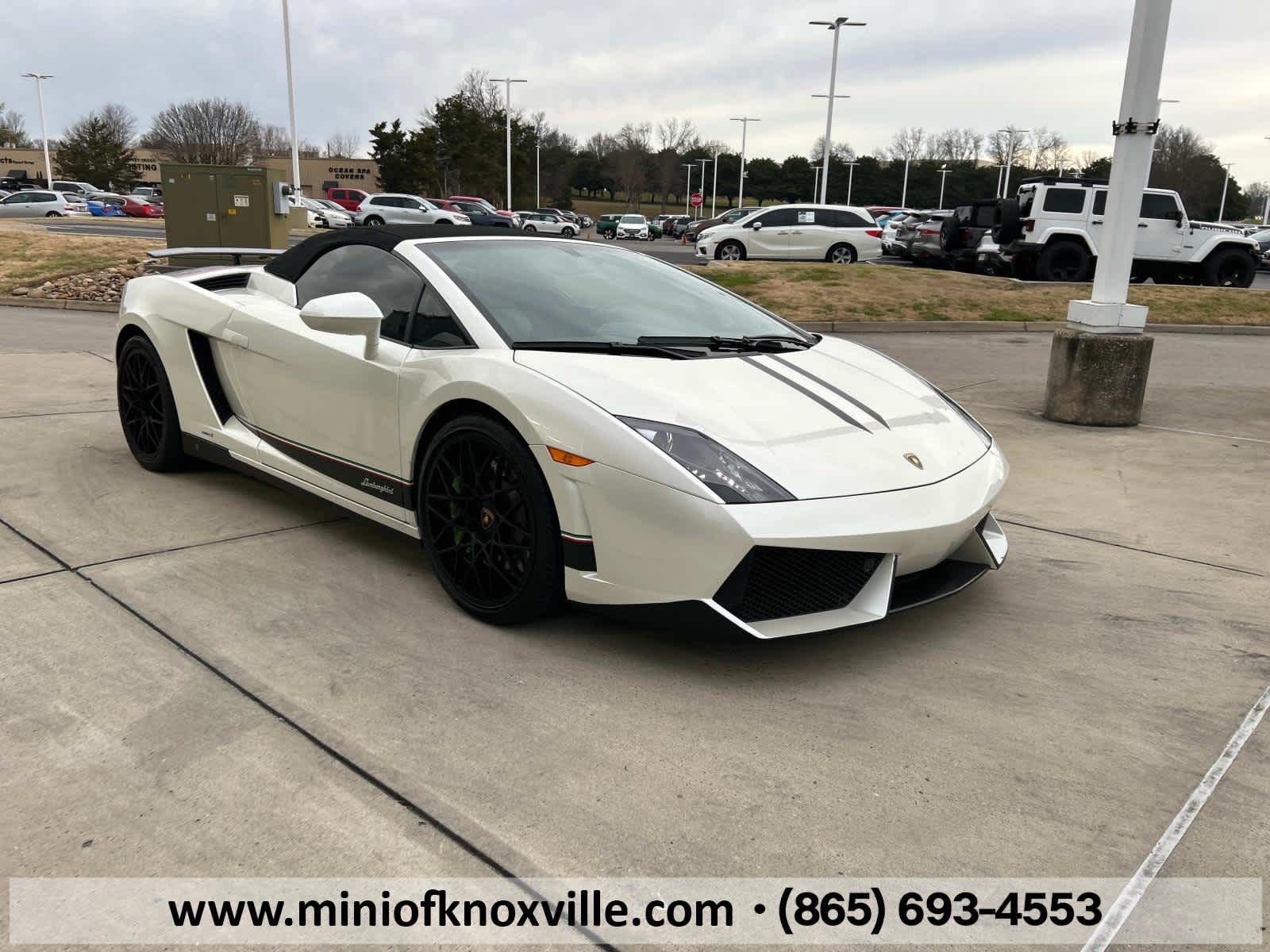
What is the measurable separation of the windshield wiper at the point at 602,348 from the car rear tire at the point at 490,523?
302 millimetres

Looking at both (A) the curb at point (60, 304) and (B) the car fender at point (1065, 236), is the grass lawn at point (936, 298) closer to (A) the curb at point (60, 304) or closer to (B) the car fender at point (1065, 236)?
(B) the car fender at point (1065, 236)

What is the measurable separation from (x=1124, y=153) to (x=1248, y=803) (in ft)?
17.7

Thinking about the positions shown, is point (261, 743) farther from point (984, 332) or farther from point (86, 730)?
point (984, 332)

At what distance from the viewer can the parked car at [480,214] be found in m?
39.3

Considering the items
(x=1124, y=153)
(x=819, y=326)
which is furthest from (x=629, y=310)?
(x=819, y=326)

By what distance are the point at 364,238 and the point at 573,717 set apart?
2.30m

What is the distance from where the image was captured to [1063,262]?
17.4 metres

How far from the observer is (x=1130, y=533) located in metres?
4.64

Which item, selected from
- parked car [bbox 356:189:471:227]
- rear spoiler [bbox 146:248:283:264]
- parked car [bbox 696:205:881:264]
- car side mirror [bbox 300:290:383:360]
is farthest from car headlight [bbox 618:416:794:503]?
parked car [bbox 356:189:471:227]

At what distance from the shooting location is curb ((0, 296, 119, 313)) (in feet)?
42.1

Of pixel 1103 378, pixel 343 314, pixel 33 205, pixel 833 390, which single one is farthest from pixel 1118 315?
pixel 33 205

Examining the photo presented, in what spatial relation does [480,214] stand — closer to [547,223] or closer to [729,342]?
[547,223]

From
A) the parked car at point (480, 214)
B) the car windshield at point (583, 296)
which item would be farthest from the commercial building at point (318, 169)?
the car windshield at point (583, 296)

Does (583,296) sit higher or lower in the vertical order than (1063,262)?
higher
